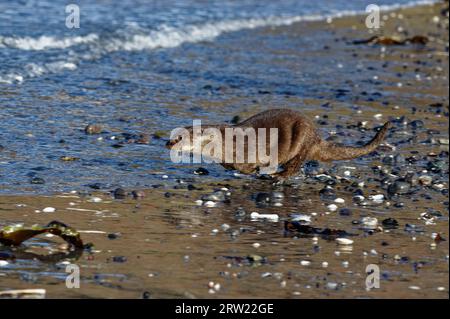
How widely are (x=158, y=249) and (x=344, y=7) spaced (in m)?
16.8

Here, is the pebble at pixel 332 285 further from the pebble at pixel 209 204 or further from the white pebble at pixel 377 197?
the white pebble at pixel 377 197

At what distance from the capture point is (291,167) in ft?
27.1

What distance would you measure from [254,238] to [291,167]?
1.79m

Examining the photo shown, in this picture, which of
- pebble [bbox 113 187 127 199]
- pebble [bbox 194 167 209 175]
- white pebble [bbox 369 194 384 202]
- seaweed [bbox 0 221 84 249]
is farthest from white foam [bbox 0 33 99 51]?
seaweed [bbox 0 221 84 249]

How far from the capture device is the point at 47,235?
636 cm

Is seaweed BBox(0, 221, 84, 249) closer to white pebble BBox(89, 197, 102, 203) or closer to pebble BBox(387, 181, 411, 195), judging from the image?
white pebble BBox(89, 197, 102, 203)

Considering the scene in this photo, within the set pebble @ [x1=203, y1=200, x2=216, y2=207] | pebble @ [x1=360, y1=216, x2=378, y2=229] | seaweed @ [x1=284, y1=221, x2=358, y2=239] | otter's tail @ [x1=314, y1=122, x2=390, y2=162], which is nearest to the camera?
seaweed @ [x1=284, y1=221, x2=358, y2=239]

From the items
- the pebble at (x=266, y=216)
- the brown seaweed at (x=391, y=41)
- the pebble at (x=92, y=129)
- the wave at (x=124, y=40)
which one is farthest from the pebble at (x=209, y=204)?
Result: the brown seaweed at (x=391, y=41)

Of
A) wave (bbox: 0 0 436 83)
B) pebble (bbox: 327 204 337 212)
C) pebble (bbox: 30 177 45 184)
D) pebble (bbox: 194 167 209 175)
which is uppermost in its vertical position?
wave (bbox: 0 0 436 83)

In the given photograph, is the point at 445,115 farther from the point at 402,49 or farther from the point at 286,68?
the point at 402,49

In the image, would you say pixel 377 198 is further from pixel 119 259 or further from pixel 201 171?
pixel 119 259

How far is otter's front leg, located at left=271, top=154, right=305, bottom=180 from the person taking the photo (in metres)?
8.23

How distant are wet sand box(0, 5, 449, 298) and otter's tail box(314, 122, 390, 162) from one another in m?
0.17

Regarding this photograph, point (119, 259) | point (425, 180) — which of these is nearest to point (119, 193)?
point (119, 259)
